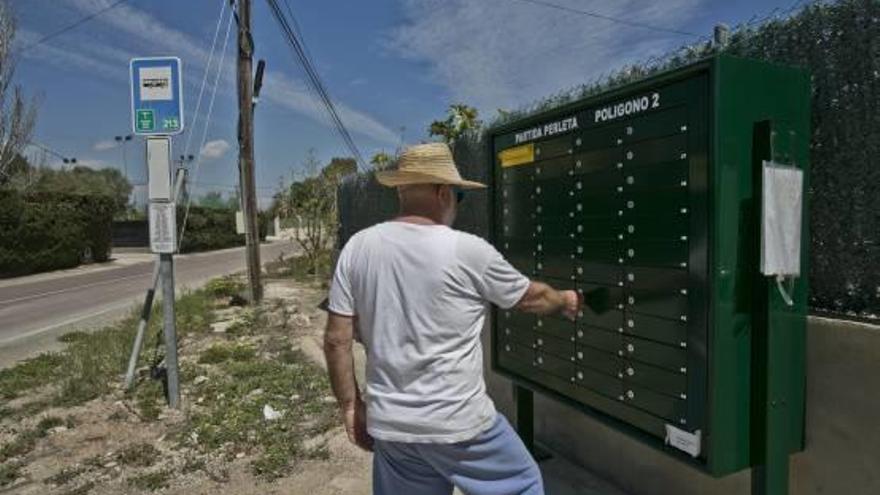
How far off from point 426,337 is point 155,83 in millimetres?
5241

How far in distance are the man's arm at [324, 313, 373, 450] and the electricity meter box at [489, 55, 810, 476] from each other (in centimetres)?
122

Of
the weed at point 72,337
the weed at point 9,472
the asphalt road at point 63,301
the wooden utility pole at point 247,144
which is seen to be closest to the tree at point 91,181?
the asphalt road at point 63,301

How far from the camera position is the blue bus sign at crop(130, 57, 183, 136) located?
6.47m

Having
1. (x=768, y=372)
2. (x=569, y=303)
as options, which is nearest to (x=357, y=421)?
(x=569, y=303)

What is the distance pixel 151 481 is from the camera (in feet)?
14.9

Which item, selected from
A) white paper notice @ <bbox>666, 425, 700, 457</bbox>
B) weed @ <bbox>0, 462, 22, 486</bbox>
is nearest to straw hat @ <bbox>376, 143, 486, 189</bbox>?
white paper notice @ <bbox>666, 425, 700, 457</bbox>

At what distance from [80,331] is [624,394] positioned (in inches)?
419

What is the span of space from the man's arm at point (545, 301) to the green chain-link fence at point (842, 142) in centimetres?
116

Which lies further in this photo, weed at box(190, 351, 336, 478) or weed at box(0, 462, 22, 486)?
weed at box(190, 351, 336, 478)

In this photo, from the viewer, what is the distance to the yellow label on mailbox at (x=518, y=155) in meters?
3.75

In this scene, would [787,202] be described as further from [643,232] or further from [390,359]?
[390,359]

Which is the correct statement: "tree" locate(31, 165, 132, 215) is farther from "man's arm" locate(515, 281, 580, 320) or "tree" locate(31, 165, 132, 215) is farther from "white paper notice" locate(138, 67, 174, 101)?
"man's arm" locate(515, 281, 580, 320)

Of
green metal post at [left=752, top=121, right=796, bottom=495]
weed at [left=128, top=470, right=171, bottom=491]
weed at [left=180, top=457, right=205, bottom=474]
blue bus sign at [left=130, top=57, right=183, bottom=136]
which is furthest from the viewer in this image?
blue bus sign at [left=130, top=57, right=183, bottom=136]

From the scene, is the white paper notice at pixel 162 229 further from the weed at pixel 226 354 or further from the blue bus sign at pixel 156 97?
the weed at pixel 226 354
